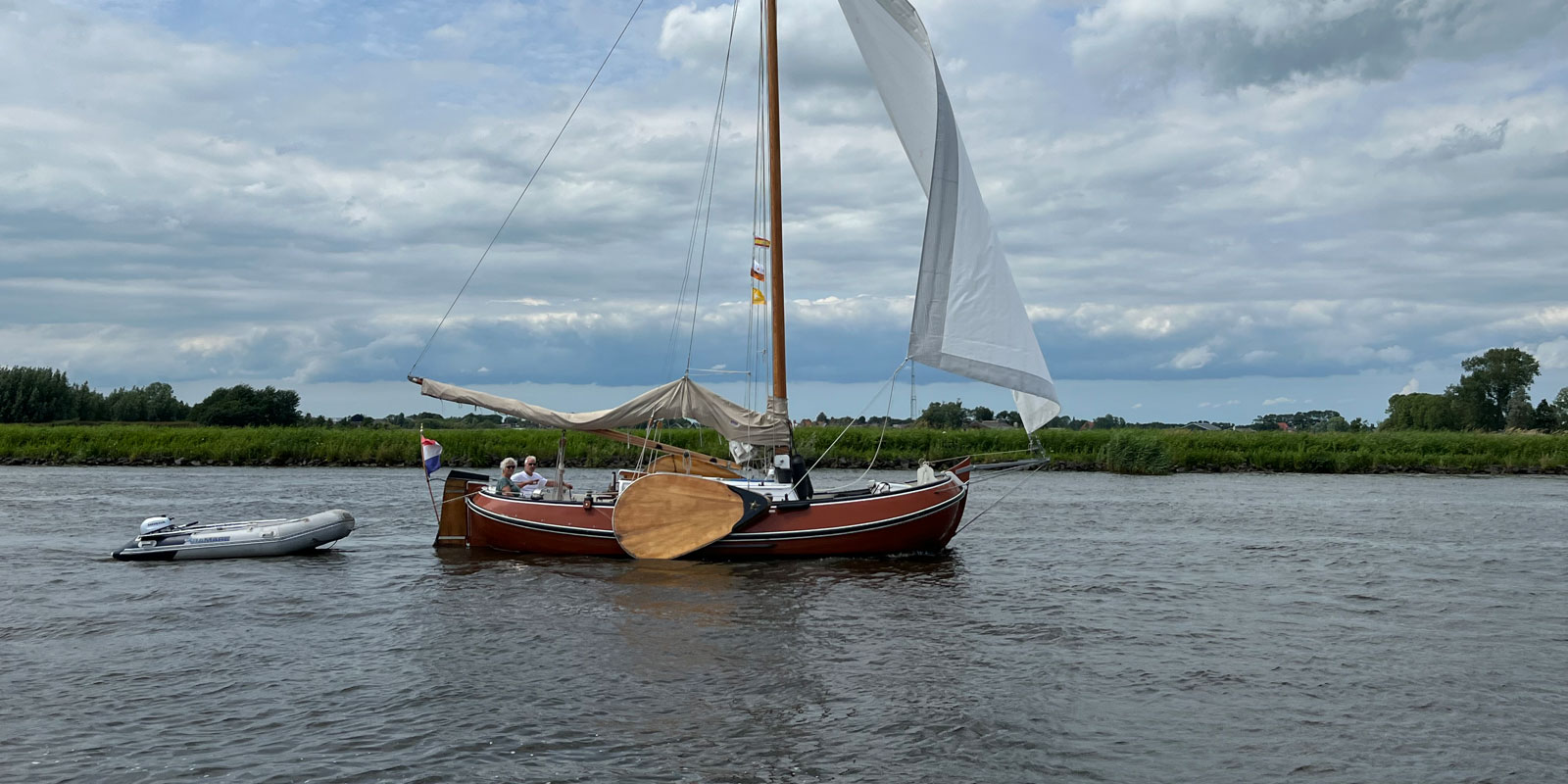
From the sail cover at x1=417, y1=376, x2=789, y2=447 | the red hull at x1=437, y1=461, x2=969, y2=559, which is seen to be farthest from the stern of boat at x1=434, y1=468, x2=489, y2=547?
the sail cover at x1=417, y1=376, x2=789, y2=447

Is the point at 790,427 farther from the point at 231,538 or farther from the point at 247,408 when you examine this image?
the point at 247,408

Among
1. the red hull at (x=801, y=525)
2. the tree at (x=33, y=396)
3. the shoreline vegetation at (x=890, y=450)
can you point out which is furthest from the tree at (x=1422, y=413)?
the tree at (x=33, y=396)

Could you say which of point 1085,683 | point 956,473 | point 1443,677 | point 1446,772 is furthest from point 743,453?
point 1446,772

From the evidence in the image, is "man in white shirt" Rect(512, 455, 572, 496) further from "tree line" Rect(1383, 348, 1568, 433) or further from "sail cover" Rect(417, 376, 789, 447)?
"tree line" Rect(1383, 348, 1568, 433)

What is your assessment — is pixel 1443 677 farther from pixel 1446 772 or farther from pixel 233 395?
pixel 233 395

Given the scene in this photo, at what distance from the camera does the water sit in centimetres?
977

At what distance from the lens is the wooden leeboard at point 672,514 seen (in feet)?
68.0

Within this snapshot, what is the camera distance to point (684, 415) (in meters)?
21.5

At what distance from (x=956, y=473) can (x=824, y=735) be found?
1258 cm

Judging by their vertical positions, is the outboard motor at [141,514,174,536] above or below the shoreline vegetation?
below

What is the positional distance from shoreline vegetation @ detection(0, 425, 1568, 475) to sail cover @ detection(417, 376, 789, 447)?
2977 centimetres

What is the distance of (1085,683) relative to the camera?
12523 millimetres

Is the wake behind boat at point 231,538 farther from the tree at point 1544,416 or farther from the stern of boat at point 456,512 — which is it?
the tree at point 1544,416

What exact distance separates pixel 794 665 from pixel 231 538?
47.7ft
